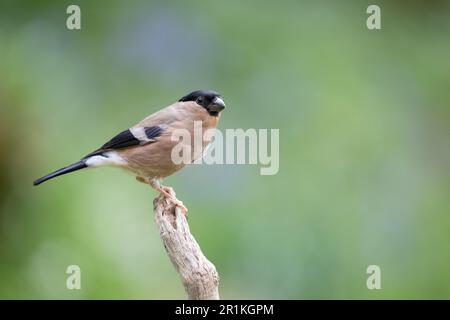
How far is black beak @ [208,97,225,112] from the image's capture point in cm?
309

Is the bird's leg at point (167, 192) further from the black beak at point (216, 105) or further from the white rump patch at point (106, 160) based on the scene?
the black beak at point (216, 105)

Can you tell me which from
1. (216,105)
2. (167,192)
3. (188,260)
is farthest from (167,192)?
(188,260)

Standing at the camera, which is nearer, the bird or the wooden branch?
the wooden branch

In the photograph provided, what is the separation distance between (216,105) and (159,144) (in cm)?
35

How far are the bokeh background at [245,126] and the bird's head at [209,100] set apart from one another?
2.71 feet

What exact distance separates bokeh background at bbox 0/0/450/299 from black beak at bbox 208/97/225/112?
32.9 inches

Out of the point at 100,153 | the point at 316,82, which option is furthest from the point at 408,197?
the point at 100,153

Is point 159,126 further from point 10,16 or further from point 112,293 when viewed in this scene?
point 10,16

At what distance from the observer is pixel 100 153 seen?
320 centimetres

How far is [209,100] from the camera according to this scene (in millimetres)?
3129

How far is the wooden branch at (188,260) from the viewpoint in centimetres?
246

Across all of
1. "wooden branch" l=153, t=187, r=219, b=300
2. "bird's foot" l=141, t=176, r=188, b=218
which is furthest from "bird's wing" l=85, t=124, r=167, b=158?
"wooden branch" l=153, t=187, r=219, b=300

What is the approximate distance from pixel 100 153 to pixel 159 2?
5.99 ft

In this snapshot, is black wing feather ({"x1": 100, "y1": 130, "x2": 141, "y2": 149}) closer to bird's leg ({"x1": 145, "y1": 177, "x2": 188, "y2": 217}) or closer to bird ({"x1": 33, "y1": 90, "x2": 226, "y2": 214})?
bird ({"x1": 33, "y1": 90, "x2": 226, "y2": 214})
